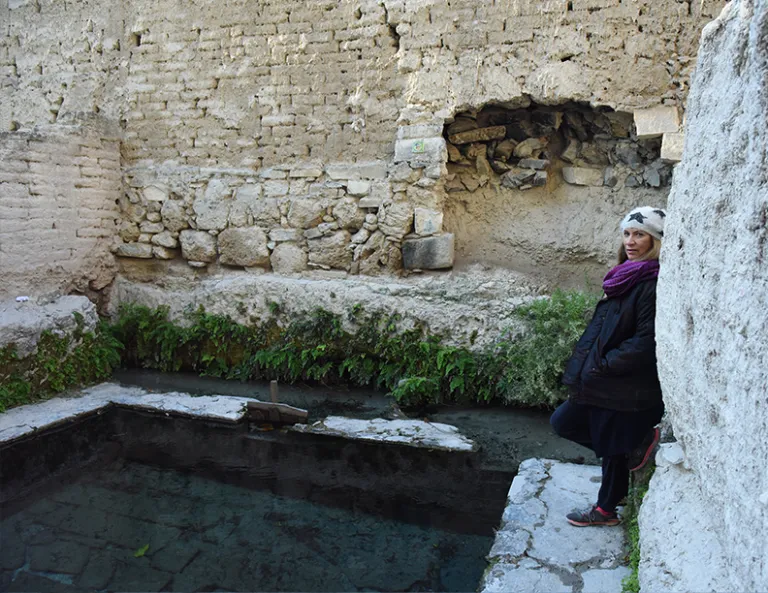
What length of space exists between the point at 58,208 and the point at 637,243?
5618 millimetres

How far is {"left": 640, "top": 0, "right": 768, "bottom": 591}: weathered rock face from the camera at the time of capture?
4.91 ft

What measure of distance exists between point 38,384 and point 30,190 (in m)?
1.91

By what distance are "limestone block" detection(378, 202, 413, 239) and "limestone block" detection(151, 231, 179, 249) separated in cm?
249

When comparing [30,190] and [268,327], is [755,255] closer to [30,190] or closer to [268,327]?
[268,327]

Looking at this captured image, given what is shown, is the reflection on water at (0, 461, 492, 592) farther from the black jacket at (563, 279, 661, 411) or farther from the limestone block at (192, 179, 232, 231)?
the limestone block at (192, 179, 232, 231)

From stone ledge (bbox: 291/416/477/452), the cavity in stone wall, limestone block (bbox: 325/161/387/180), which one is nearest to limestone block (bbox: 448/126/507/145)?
the cavity in stone wall

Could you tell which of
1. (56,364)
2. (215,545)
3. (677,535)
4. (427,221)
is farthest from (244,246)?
(677,535)

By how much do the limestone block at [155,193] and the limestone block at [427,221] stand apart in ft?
9.59

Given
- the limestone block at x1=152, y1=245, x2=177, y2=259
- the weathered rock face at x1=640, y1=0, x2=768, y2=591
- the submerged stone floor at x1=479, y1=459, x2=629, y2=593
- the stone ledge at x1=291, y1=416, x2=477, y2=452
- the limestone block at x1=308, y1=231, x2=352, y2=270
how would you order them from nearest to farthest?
the weathered rock face at x1=640, y1=0, x2=768, y2=591 → the submerged stone floor at x1=479, y1=459, x2=629, y2=593 → the stone ledge at x1=291, y1=416, x2=477, y2=452 → the limestone block at x1=308, y1=231, x2=352, y2=270 → the limestone block at x1=152, y1=245, x2=177, y2=259

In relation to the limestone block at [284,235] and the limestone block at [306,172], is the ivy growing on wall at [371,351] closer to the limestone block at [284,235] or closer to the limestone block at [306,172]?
the limestone block at [284,235]

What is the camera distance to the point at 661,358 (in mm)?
2436

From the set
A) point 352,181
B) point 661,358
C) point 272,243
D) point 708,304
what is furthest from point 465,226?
point 708,304

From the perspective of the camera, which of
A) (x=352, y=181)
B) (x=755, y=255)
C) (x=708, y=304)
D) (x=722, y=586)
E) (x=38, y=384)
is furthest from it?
(x=352, y=181)

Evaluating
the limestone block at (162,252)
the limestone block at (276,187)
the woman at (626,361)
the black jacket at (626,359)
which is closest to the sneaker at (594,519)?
the woman at (626,361)
